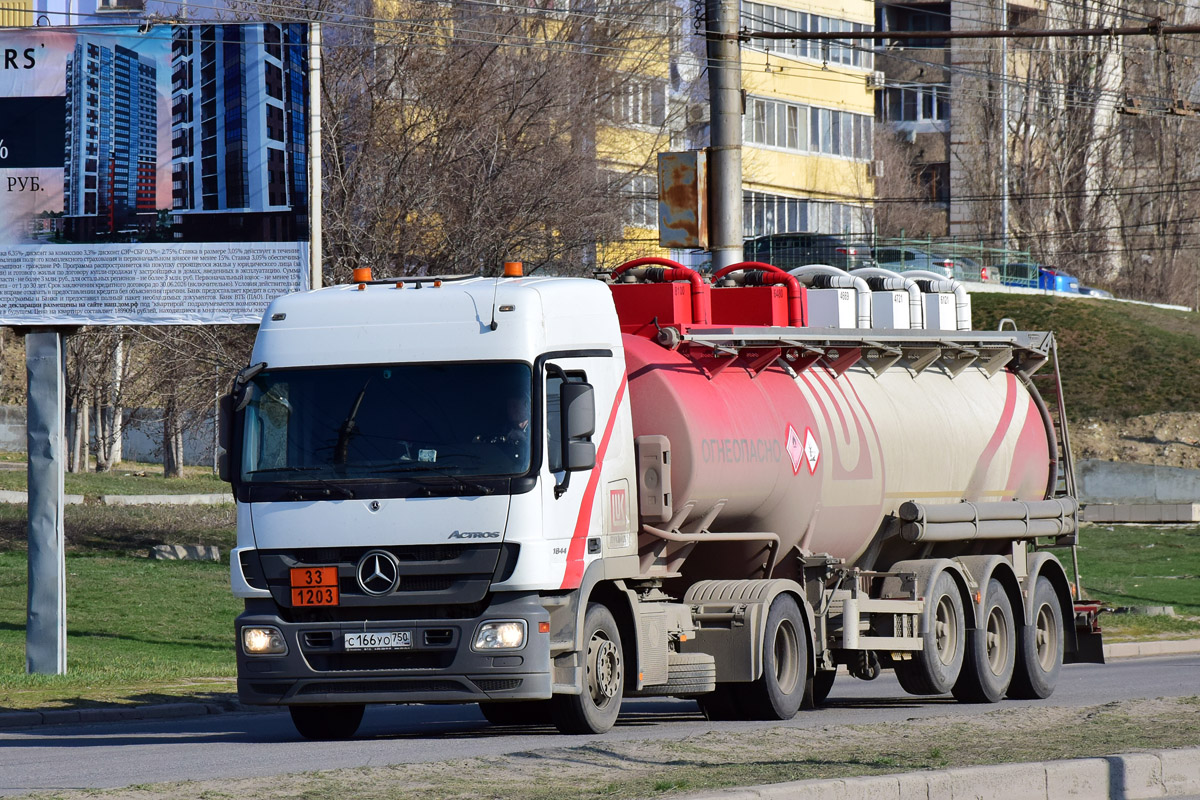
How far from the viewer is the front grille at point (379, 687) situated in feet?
38.9

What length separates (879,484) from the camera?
15586 millimetres

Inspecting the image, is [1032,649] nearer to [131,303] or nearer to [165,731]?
[165,731]

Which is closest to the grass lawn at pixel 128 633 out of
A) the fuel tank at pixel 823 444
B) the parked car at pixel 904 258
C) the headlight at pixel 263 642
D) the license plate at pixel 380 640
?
the headlight at pixel 263 642

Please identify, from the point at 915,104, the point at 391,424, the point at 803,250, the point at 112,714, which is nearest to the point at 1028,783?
the point at 391,424

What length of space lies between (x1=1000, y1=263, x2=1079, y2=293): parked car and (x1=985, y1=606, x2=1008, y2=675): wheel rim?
51.6 metres

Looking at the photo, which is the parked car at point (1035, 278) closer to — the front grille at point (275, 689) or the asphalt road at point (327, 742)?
the asphalt road at point (327, 742)

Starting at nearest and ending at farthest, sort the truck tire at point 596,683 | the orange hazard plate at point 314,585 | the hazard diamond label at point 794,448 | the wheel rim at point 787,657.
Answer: the orange hazard plate at point 314,585
the truck tire at point 596,683
the wheel rim at point 787,657
the hazard diamond label at point 794,448

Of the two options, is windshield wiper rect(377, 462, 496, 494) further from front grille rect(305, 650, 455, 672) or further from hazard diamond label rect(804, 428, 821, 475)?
hazard diamond label rect(804, 428, 821, 475)

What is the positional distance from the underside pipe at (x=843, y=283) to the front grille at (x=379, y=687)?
5936mm

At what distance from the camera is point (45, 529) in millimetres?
19359

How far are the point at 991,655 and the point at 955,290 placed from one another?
348 cm

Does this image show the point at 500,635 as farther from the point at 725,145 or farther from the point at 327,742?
the point at 725,145

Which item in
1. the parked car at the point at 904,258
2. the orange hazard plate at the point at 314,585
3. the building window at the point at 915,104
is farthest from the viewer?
the building window at the point at 915,104

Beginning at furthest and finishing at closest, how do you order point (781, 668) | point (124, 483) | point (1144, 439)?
point (1144, 439)
point (124, 483)
point (781, 668)
